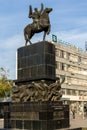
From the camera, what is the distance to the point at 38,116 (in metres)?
22.0

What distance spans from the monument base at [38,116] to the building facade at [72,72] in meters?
59.0

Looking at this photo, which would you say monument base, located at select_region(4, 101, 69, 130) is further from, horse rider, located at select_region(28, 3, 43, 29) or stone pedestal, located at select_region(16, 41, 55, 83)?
horse rider, located at select_region(28, 3, 43, 29)

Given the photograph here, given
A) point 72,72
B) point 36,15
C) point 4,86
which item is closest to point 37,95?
point 36,15

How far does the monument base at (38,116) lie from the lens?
71.7 ft

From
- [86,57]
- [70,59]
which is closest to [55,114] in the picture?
[70,59]

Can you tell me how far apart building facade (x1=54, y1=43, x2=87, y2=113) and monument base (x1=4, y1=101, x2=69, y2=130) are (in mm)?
58964

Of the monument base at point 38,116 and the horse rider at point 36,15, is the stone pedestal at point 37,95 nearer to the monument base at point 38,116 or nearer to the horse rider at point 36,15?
the monument base at point 38,116

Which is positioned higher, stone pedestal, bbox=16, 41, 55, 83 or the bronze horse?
the bronze horse

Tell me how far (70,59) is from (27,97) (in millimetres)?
68269

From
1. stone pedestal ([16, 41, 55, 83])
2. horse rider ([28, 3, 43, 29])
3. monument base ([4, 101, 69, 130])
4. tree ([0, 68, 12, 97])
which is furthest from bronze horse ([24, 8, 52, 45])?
tree ([0, 68, 12, 97])

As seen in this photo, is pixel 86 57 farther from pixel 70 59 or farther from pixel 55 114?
pixel 55 114

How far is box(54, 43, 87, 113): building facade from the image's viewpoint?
8562 cm

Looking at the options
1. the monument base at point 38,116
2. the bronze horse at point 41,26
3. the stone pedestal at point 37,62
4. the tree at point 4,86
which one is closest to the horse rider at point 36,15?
the bronze horse at point 41,26

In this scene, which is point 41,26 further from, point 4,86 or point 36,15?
point 4,86
